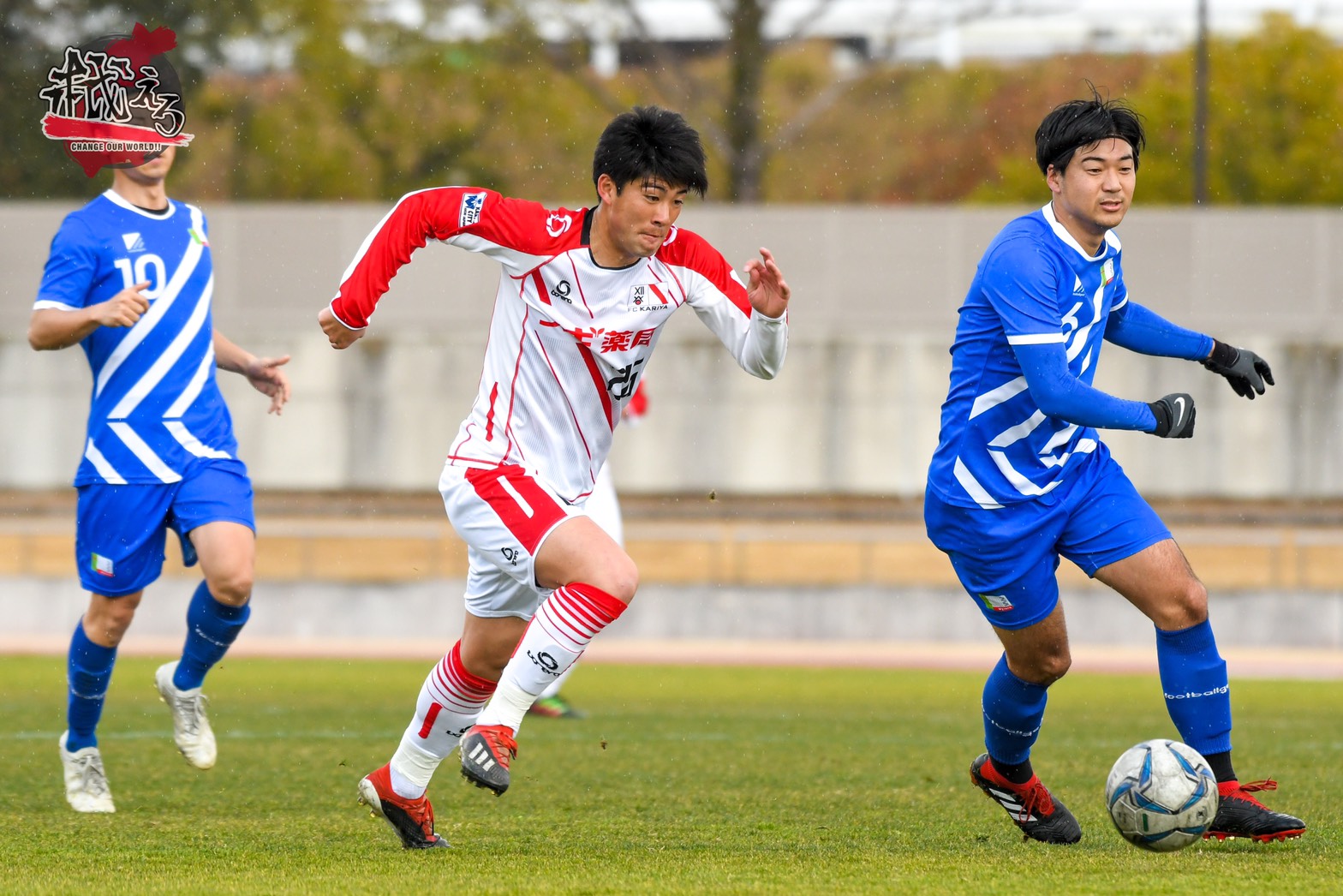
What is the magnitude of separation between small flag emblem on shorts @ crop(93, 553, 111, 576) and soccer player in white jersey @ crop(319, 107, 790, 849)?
5.11ft

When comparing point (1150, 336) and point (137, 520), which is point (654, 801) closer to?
point (137, 520)

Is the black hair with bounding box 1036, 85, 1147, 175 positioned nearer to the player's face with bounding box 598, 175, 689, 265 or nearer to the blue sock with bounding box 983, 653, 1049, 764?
the player's face with bounding box 598, 175, 689, 265

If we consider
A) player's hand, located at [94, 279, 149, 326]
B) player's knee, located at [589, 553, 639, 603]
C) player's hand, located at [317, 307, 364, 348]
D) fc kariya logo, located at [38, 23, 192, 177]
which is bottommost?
player's knee, located at [589, 553, 639, 603]

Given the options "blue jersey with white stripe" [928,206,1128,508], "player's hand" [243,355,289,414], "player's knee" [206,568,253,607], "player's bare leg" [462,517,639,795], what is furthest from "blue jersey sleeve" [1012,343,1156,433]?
"player's hand" [243,355,289,414]

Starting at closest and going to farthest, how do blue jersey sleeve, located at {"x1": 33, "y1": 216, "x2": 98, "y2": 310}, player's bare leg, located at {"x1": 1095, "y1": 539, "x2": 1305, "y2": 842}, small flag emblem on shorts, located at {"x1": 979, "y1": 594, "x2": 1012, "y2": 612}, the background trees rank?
player's bare leg, located at {"x1": 1095, "y1": 539, "x2": 1305, "y2": 842} → small flag emblem on shorts, located at {"x1": 979, "y1": 594, "x2": 1012, "y2": 612} → blue jersey sleeve, located at {"x1": 33, "y1": 216, "x2": 98, "y2": 310} → the background trees

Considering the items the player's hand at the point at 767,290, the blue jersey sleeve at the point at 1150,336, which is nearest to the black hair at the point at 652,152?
the player's hand at the point at 767,290

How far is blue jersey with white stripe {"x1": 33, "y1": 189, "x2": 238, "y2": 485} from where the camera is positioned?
253 inches

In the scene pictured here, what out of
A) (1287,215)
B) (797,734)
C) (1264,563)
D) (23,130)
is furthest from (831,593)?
(23,130)

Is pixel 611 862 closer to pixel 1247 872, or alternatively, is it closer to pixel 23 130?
pixel 1247 872

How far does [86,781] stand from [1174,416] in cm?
394

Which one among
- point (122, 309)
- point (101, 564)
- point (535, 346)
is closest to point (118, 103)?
point (122, 309)

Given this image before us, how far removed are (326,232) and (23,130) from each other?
5.80 meters

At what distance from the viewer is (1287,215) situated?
23125 millimetres

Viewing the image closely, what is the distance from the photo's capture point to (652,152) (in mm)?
5234
